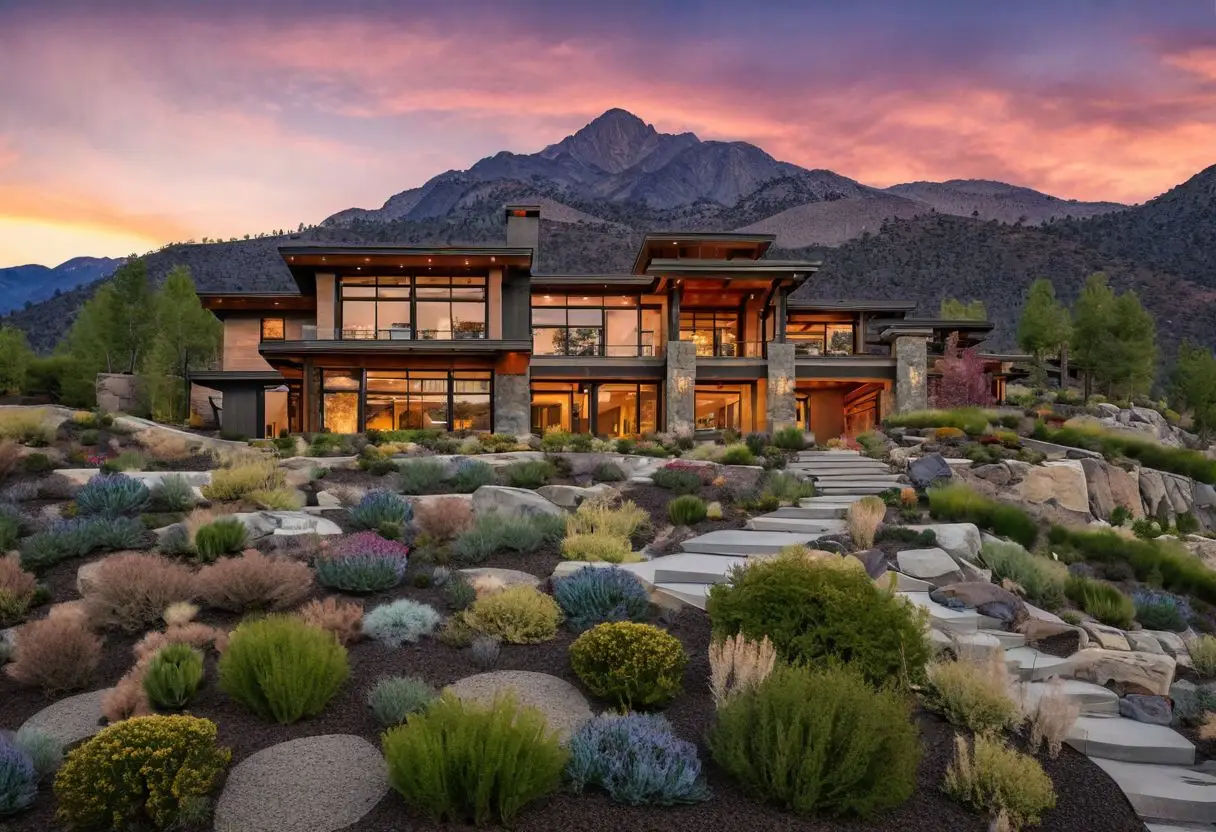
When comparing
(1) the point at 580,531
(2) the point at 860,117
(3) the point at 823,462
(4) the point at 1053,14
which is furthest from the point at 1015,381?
(1) the point at 580,531

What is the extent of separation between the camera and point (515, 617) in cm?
759

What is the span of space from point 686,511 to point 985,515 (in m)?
5.15

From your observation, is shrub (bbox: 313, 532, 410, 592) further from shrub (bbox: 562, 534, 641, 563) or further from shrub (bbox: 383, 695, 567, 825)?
shrub (bbox: 383, 695, 567, 825)

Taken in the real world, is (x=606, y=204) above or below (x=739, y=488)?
above

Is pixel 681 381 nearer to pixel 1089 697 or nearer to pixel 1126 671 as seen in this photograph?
pixel 1126 671

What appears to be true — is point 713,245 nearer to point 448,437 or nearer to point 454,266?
point 454,266

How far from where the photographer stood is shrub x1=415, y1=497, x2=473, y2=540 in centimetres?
1120

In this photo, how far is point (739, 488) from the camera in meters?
15.5

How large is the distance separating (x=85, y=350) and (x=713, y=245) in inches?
1383

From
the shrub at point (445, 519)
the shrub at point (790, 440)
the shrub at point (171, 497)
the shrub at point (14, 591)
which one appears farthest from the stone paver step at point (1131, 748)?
A: the shrub at point (790, 440)

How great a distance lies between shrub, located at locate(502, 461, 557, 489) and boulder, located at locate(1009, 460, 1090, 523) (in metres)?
10.7

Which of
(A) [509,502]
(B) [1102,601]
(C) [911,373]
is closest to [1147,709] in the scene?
(B) [1102,601]

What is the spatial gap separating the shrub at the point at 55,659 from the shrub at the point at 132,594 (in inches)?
32.2

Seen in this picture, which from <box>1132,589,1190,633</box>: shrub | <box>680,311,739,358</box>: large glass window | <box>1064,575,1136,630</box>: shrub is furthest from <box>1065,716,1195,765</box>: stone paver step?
<box>680,311,739,358</box>: large glass window
